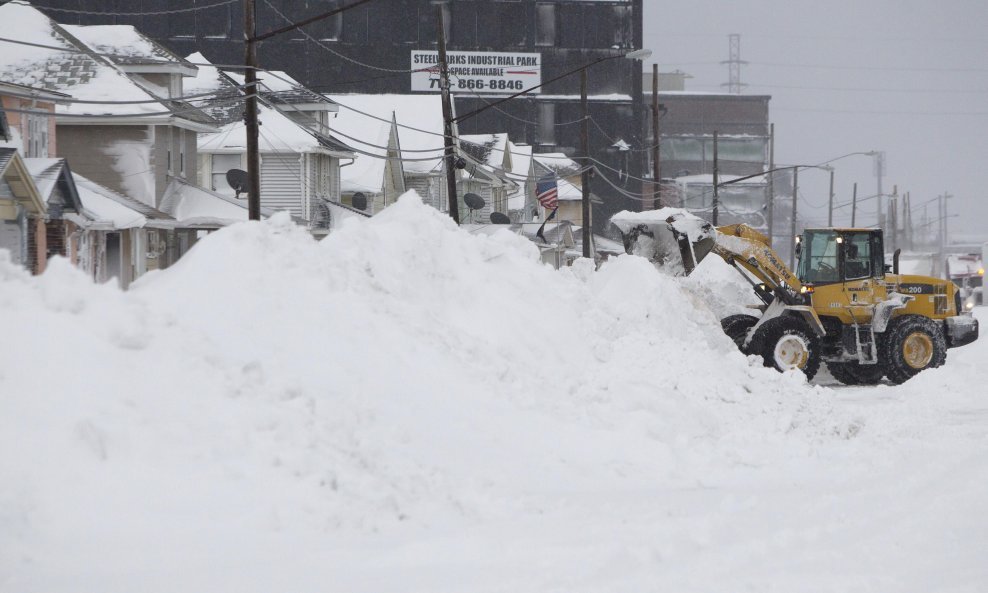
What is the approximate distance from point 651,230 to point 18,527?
1892cm

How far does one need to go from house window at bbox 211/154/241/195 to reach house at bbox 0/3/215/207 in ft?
13.0

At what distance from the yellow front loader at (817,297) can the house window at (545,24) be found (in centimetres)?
5735

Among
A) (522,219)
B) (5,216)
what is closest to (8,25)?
(5,216)

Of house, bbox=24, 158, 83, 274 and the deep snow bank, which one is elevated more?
house, bbox=24, 158, 83, 274

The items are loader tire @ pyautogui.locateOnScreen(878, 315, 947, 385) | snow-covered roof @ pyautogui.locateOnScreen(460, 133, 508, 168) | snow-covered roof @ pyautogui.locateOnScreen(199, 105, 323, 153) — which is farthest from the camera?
snow-covered roof @ pyautogui.locateOnScreen(460, 133, 508, 168)

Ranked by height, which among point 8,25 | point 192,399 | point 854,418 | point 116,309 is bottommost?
point 854,418

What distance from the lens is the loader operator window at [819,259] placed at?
26.8m

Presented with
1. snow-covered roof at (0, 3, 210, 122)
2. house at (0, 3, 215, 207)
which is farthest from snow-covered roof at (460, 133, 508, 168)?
snow-covered roof at (0, 3, 210, 122)

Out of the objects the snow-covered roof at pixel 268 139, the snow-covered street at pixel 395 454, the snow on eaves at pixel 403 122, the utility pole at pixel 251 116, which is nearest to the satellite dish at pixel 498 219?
the snow on eaves at pixel 403 122

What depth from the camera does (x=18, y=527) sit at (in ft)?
29.1

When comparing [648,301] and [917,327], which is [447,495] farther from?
[917,327]

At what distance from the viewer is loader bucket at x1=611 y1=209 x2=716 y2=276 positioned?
25.7 meters

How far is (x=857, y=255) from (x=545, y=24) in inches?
2300

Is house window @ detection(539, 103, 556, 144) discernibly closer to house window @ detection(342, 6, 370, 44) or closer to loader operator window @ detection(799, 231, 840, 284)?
house window @ detection(342, 6, 370, 44)
